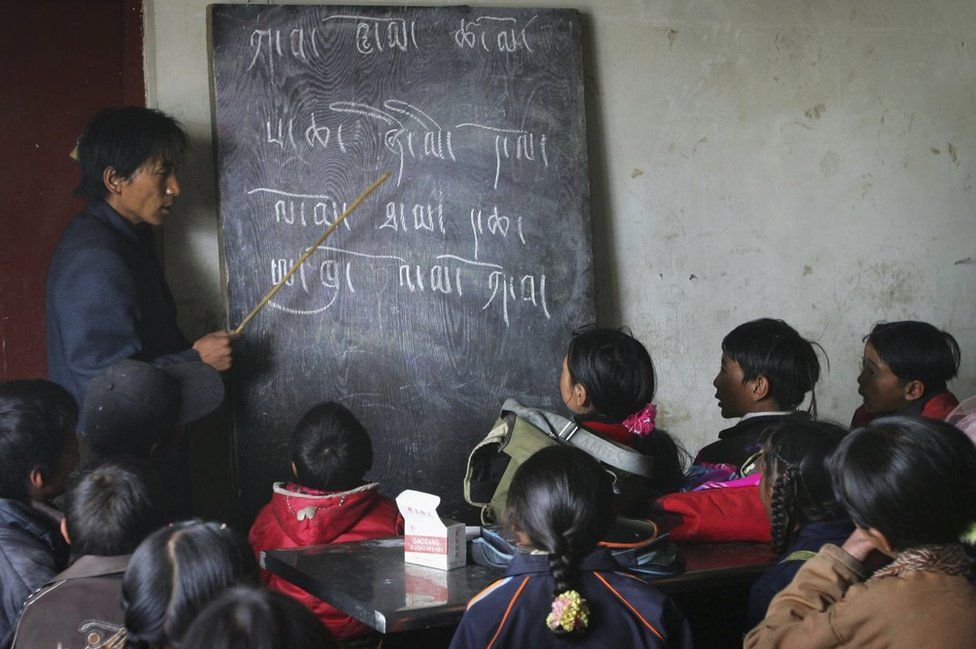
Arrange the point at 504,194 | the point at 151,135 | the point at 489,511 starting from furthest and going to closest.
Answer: the point at 504,194 < the point at 151,135 < the point at 489,511

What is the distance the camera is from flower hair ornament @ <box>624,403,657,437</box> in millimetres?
2568

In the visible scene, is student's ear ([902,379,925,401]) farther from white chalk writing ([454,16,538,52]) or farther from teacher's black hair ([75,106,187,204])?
teacher's black hair ([75,106,187,204])

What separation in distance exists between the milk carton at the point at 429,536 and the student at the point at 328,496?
41cm

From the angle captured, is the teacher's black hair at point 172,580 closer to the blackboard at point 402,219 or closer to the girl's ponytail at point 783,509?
the girl's ponytail at point 783,509

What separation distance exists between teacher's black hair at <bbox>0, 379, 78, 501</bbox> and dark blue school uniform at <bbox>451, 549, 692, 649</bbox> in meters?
1.02

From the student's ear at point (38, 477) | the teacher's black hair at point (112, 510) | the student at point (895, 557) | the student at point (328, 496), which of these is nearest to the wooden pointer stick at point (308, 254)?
the student at point (328, 496)

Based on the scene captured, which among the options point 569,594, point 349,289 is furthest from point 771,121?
point 569,594

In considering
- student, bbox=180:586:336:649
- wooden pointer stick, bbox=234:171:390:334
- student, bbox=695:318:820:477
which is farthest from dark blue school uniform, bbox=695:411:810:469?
student, bbox=180:586:336:649

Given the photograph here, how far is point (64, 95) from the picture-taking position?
11.2ft

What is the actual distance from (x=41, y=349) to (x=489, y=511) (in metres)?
1.73

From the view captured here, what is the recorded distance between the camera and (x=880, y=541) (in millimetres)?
1667

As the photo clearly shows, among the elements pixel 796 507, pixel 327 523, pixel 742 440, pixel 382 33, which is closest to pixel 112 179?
pixel 382 33

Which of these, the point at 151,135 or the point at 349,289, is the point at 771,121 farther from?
the point at 151,135

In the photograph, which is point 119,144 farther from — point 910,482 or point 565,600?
point 910,482
